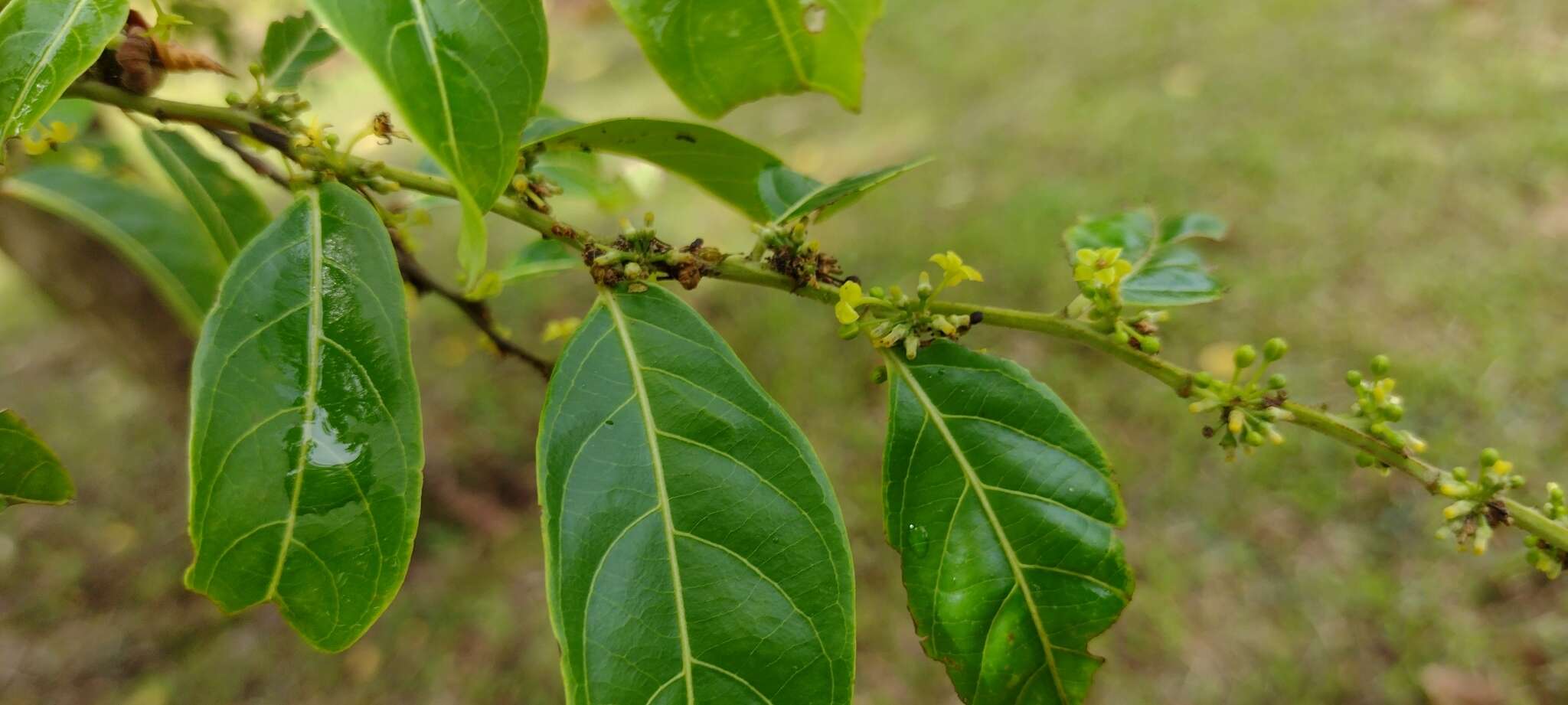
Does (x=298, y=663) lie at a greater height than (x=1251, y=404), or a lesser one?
lesser

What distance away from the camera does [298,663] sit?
262 centimetres

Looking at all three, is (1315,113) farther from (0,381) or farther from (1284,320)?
(0,381)

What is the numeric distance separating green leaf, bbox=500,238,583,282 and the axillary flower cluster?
31 centimetres

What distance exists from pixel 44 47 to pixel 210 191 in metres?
0.32

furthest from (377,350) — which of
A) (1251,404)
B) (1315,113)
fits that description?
(1315,113)

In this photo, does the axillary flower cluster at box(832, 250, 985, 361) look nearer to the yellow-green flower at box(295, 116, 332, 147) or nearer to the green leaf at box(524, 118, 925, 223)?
the green leaf at box(524, 118, 925, 223)

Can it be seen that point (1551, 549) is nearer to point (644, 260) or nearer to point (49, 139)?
point (644, 260)

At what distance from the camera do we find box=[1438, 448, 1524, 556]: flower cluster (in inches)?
31.6

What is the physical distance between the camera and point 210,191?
3.35 feet

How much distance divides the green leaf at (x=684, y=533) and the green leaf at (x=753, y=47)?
0.70ft

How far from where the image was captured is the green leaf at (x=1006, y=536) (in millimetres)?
814

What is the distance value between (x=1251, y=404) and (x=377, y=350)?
2.63ft

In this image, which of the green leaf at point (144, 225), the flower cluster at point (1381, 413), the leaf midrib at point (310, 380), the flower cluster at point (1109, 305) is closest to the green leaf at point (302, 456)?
the leaf midrib at point (310, 380)

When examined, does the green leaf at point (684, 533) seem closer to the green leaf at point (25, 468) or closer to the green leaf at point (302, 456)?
the green leaf at point (302, 456)
